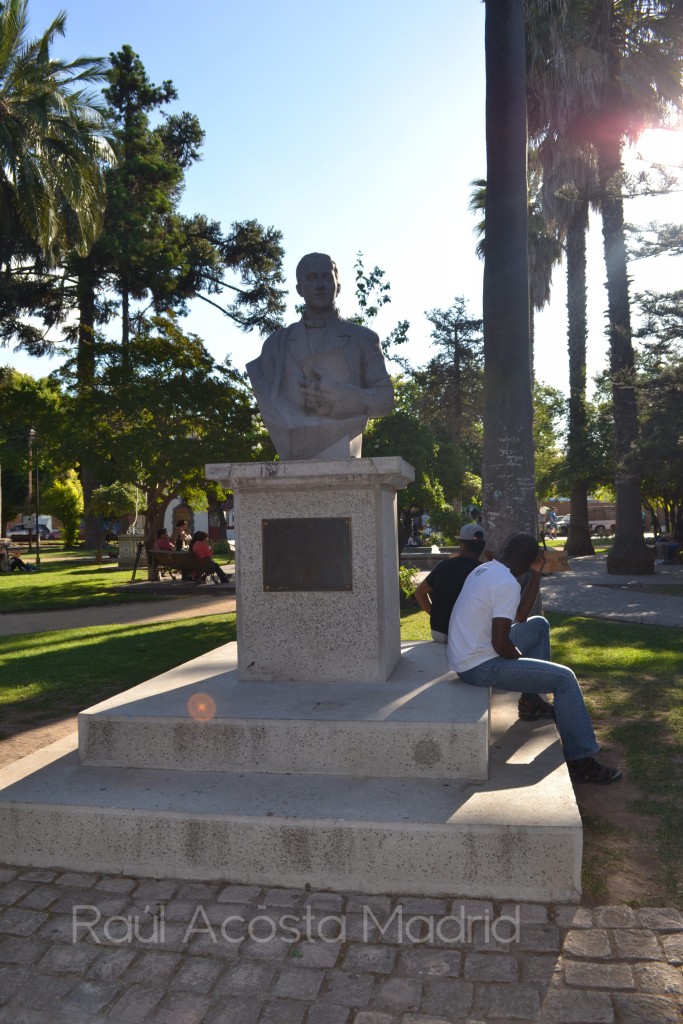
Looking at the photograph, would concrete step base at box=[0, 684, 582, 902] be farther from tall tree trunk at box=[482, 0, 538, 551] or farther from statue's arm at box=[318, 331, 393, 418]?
tall tree trunk at box=[482, 0, 538, 551]

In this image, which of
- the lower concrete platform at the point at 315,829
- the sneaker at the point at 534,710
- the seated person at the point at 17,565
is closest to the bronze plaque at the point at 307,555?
the lower concrete platform at the point at 315,829

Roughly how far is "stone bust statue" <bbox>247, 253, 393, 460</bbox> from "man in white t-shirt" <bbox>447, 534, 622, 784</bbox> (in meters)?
1.38

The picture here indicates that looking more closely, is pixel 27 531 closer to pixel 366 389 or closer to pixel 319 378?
pixel 319 378

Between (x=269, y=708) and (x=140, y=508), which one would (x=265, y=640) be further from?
(x=140, y=508)

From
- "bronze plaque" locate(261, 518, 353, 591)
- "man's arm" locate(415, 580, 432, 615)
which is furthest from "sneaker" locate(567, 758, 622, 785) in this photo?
"man's arm" locate(415, 580, 432, 615)

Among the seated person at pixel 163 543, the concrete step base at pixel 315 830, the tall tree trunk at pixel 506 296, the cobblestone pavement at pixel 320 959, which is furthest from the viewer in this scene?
the seated person at pixel 163 543

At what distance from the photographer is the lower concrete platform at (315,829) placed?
332 centimetres

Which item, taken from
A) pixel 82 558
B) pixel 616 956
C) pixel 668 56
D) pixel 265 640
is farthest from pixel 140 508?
pixel 616 956

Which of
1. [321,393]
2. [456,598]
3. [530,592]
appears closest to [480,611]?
[530,592]

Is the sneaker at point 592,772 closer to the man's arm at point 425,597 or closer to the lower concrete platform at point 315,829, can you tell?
the lower concrete platform at point 315,829

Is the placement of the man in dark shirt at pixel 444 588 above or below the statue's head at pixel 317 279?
below

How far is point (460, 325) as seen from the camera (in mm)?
34719

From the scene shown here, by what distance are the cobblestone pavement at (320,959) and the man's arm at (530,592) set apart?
6.19ft

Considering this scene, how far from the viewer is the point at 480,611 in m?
4.38
